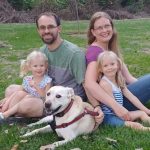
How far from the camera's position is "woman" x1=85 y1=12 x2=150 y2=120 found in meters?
4.98

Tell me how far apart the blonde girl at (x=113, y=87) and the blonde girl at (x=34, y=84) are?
1.91 ft

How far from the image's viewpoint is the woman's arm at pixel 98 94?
4.95m

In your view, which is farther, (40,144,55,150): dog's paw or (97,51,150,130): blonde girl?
(97,51,150,130): blonde girl

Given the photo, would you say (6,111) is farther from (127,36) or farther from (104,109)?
(127,36)

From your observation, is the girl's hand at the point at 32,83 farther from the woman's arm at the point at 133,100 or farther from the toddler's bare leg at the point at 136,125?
the toddler's bare leg at the point at 136,125

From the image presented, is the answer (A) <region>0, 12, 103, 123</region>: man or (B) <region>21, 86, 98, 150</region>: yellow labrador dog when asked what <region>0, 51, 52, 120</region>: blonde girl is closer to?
(A) <region>0, 12, 103, 123</region>: man

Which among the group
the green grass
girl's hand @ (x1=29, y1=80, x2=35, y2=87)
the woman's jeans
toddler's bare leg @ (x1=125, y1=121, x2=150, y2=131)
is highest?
girl's hand @ (x1=29, y1=80, x2=35, y2=87)

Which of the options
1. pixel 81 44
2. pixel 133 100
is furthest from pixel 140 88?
pixel 81 44

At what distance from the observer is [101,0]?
3197 cm

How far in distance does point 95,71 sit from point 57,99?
0.76m

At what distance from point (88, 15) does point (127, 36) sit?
13.2 metres

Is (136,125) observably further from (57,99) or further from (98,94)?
(57,99)

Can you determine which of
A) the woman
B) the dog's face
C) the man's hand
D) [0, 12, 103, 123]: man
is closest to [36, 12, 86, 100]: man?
[0, 12, 103, 123]: man

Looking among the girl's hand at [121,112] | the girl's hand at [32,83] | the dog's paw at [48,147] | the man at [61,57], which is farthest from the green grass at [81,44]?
→ the man at [61,57]
